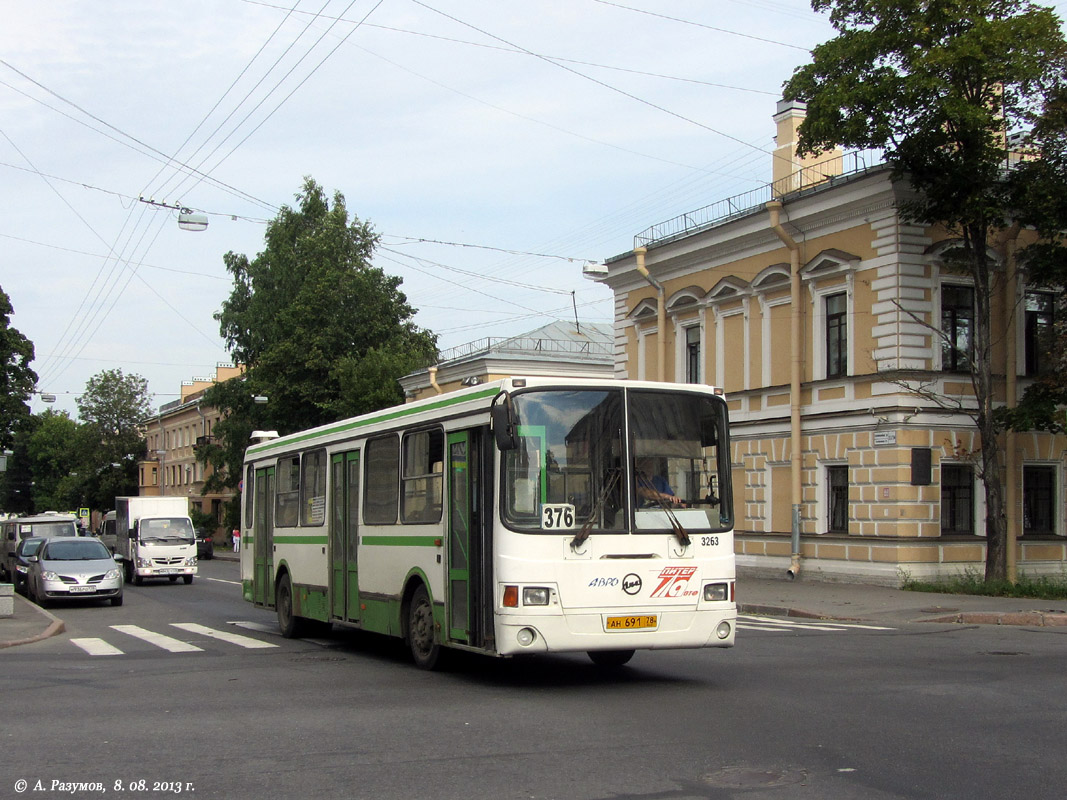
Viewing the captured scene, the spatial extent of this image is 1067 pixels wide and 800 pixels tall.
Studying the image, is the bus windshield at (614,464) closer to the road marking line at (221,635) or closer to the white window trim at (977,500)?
the road marking line at (221,635)

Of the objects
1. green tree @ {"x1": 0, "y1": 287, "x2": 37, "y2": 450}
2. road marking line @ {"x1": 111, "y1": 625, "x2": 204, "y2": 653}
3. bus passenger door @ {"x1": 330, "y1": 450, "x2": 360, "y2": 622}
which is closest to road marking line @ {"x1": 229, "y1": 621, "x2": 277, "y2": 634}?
road marking line @ {"x1": 111, "y1": 625, "x2": 204, "y2": 653}

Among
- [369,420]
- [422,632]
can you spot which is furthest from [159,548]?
[422,632]

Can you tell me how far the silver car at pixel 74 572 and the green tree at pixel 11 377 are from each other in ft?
56.0

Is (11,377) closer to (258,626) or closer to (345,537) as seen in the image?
(258,626)

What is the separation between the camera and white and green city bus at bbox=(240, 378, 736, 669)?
34.8 feet

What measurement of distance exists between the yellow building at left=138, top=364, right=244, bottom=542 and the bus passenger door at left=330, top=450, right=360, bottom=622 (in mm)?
68411

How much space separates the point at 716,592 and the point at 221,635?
9663mm

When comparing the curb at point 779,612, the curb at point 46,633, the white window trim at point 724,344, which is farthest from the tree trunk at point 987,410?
the curb at point 46,633

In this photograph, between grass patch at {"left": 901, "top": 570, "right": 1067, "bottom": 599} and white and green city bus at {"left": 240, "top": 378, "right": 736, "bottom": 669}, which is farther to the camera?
grass patch at {"left": 901, "top": 570, "right": 1067, "bottom": 599}

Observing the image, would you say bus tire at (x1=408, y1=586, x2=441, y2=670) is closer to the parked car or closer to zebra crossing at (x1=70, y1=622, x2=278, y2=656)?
zebra crossing at (x1=70, y1=622, x2=278, y2=656)

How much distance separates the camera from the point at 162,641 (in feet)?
57.1

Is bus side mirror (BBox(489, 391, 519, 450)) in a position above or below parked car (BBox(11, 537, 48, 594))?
above

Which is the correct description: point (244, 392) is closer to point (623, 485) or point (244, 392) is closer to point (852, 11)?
point (852, 11)

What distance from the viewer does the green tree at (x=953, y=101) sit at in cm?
2150
